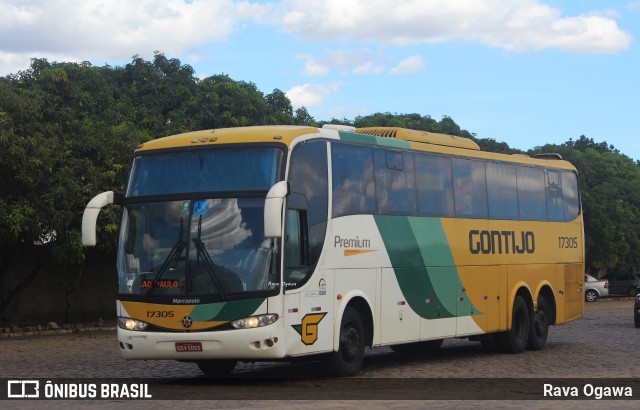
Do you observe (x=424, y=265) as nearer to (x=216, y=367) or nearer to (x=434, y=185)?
(x=434, y=185)

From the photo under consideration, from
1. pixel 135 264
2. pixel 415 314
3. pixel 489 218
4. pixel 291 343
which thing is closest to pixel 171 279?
pixel 135 264

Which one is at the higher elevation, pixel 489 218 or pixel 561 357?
pixel 489 218

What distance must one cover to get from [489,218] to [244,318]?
26.3 ft

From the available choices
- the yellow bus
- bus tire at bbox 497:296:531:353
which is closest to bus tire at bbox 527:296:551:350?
bus tire at bbox 497:296:531:353

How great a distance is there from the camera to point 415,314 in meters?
18.7

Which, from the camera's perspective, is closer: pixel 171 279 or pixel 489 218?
pixel 171 279

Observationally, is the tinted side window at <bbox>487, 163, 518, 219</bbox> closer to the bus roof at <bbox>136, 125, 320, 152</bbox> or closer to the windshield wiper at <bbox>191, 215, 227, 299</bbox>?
the bus roof at <bbox>136, 125, 320, 152</bbox>

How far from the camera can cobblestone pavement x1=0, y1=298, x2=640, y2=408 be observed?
17.5 m

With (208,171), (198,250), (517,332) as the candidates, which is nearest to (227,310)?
(198,250)

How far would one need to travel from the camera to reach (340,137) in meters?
17.2

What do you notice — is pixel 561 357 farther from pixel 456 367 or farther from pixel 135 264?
pixel 135 264

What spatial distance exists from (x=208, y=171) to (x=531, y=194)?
9.84 m

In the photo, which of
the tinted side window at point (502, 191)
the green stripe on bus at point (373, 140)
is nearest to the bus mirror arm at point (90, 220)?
the green stripe on bus at point (373, 140)

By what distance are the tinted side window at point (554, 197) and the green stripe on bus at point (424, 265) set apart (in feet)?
15.5
